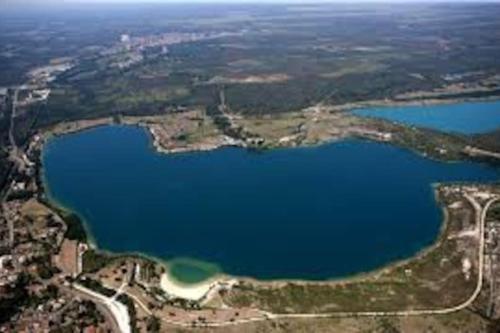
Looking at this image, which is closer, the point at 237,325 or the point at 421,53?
the point at 237,325

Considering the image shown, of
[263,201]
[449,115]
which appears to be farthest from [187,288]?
[449,115]

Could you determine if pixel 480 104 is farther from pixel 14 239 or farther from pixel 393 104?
pixel 14 239

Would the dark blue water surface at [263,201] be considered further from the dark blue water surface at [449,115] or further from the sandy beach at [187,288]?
the dark blue water surface at [449,115]

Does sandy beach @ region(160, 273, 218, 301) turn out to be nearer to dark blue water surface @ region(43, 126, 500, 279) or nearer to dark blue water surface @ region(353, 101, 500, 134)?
dark blue water surface @ region(43, 126, 500, 279)

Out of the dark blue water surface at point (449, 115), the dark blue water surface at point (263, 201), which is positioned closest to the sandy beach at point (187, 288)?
the dark blue water surface at point (263, 201)

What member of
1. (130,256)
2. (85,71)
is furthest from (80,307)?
(85,71)
